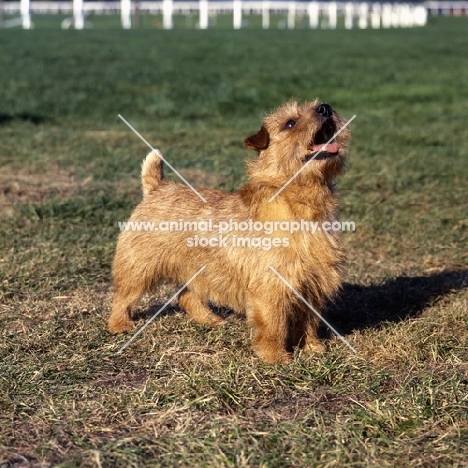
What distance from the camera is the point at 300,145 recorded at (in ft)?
13.7

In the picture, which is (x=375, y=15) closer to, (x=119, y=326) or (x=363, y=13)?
(x=363, y=13)

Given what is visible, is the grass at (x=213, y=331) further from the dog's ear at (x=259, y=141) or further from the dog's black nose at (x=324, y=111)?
the dog's black nose at (x=324, y=111)

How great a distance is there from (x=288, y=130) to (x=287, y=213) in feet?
1.31

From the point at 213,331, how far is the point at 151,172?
0.96 meters

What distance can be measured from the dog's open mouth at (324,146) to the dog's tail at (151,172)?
1.10 metres

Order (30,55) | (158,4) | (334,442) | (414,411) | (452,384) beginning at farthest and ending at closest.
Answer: (158,4) → (30,55) → (452,384) → (414,411) → (334,442)

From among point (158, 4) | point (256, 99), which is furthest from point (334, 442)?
point (158, 4)

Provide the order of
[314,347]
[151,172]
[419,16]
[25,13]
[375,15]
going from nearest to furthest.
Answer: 1. [314,347]
2. [151,172]
3. [25,13]
4. [375,15]
5. [419,16]

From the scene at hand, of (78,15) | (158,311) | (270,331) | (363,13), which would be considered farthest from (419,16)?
(270,331)

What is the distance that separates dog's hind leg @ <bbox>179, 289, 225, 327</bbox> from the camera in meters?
5.01

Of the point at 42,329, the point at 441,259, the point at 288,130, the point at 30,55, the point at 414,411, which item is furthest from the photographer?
the point at 30,55

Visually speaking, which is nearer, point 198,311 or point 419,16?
point 198,311

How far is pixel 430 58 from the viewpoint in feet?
82.9

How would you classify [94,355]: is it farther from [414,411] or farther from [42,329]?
[414,411]
